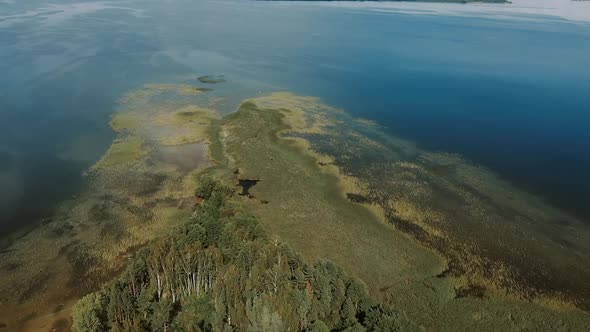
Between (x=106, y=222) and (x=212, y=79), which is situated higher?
(x=212, y=79)

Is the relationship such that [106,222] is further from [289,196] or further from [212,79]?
[212,79]

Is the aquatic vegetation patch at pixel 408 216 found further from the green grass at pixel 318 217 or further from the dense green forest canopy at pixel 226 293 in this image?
the dense green forest canopy at pixel 226 293

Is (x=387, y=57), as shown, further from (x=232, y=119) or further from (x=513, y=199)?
(x=513, y=199)

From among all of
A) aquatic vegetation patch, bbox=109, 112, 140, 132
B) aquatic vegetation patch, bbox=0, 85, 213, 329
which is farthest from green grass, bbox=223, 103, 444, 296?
aquatic vegetation patch, bbox=109, 112, 140, 132

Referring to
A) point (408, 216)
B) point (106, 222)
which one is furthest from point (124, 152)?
point (408, 216)

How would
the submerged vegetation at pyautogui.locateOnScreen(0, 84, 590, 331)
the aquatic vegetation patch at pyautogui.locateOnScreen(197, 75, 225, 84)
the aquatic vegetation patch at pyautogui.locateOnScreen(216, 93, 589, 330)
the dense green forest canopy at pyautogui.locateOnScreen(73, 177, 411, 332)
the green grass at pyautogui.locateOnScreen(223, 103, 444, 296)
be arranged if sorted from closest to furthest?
the dense green forest canopy at pyautogui.locateOnScreen(73, 177, 411, 332)
the submerged vegetation at pyautogui.locateOnScreen(0, 84, 590, 331)
the aquatic vegetation patch at pyautogui.locateOnScreen(216, 93, 589, 330)
the green grass at pyautogui.locateOnScreen(223, 103, 444, 296)
the aquatic vegetation patch at pyautogui.locateOnScreen(197, 75, 225, 84)

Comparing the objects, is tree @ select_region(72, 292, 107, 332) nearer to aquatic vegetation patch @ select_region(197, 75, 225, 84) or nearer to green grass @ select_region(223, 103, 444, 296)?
green grass @ select_region(223, 103, 444, 296)
